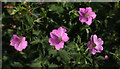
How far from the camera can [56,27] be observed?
2.12m

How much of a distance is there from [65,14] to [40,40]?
0.49 metres

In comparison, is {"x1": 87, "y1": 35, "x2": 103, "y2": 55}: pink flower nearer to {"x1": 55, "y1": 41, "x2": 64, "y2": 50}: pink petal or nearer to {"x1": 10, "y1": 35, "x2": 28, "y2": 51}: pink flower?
{"x1": 55, "y1": 41, "x2": 64, "y2": 50}: pink petal

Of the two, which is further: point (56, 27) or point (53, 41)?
point (56, 27)

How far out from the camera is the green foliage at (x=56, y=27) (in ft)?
6.33

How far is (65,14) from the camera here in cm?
219

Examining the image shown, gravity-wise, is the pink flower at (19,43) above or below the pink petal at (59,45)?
below

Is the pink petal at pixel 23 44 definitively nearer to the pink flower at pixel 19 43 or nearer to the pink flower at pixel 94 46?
the pink flower at pixel 19 43

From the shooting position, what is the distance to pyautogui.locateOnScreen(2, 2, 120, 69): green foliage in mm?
1930

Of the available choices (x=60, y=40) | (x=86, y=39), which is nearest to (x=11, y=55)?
(x=60, y=40)

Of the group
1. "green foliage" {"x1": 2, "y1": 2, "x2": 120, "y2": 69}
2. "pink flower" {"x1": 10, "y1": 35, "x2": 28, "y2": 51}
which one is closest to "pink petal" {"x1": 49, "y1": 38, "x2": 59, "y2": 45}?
"green foliage" {"x1": 2, "y1": 2, "x2": 120, "y2": 69}

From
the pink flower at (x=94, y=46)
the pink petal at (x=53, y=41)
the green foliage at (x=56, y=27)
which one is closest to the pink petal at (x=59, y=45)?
the pink petal at (x=53, y=41)

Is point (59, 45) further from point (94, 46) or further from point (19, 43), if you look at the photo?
point (19, 43)

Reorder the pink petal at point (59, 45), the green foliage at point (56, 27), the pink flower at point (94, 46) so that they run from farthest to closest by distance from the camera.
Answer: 1. the green foliage at point (56, 27)
2. the pink flower at point (94, 46)
3. the pink petal at point (59, 45)

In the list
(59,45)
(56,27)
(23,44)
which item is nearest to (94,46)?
(59,45)
